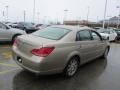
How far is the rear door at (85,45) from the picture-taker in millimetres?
5125

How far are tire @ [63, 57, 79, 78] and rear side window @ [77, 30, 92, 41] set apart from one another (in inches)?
28.8

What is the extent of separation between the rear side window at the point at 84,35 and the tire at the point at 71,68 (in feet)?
2.40

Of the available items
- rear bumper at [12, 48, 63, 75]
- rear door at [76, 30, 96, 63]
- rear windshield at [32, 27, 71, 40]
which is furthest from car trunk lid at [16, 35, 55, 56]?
rear door at [76, 30, 96, 63]

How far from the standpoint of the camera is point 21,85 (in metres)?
4.09

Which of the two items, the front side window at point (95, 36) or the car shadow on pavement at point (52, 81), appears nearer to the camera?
the car shadow on pavement at point (52, 81)

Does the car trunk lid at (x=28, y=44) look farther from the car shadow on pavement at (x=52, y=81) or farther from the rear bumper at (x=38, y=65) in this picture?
Result: the car shadow on pavement at (x=52, y=81)

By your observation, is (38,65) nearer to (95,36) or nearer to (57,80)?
(57,80)

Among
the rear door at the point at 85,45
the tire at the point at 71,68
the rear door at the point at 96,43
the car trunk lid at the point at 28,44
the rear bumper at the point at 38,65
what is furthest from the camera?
the rear door at the point at 96,43

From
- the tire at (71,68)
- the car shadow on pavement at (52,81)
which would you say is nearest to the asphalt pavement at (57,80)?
the car shadow on pavement at (52,81)

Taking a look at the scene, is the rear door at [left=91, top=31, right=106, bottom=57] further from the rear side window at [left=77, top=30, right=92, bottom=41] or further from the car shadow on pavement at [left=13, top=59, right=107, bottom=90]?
the car shadow on pavement at [left=13, top=59, right=107, bottom=90]

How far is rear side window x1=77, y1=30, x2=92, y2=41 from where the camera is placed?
5.17 m

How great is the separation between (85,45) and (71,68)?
1019mm

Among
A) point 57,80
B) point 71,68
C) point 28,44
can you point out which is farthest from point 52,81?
point 28,44

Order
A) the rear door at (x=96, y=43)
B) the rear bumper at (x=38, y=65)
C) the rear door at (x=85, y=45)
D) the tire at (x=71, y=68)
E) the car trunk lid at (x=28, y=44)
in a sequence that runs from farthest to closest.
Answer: the rear door at (x=96, y=43)
the rear door at (x=85, y=45)
the tire at (x=71, y=68)
the car trunk lid at (x=28, y=44)
the rear bumper at (x=38, y=65)
